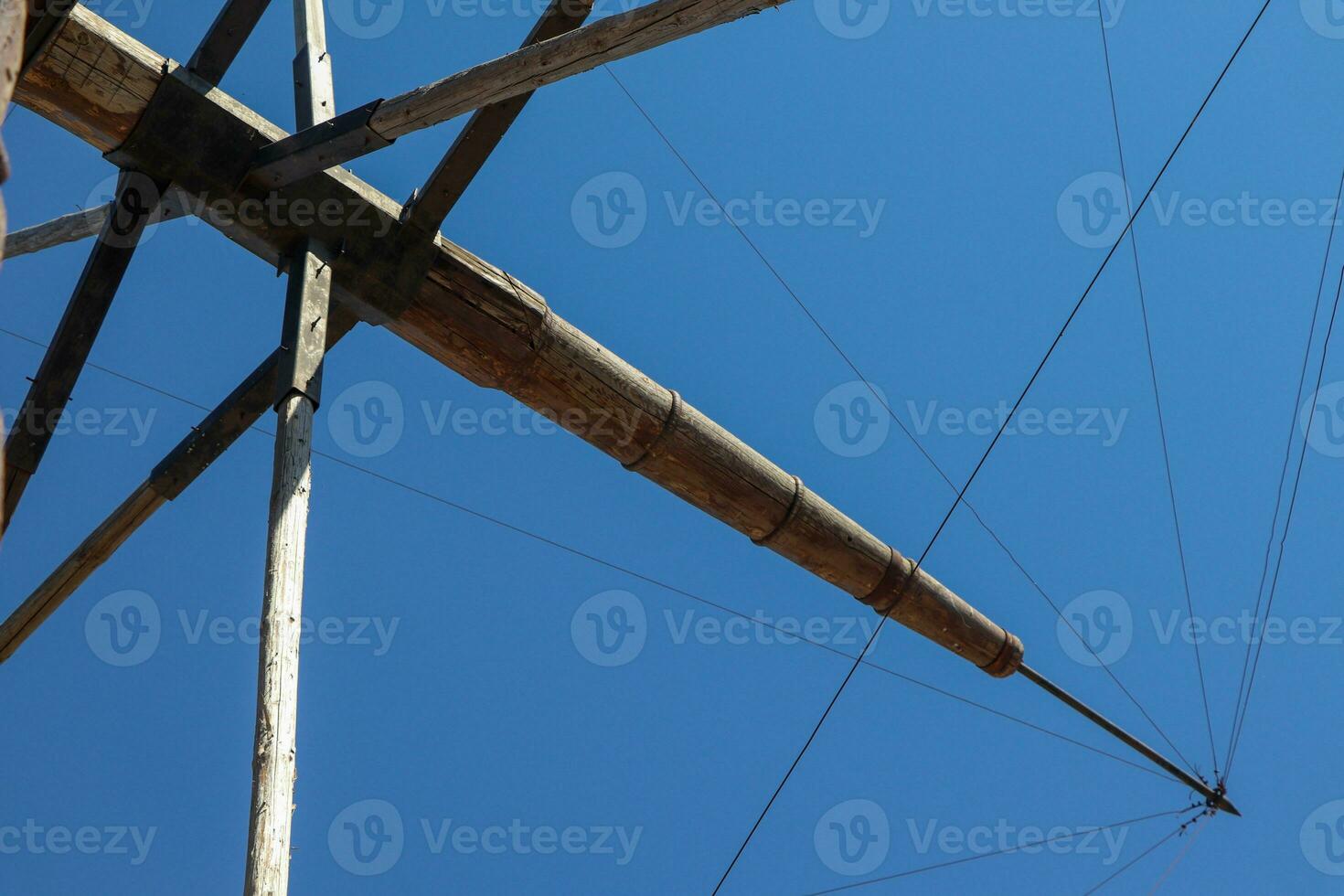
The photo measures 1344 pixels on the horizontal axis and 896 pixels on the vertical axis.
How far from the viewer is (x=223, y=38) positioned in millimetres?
5281

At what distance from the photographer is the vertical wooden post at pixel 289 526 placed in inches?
163

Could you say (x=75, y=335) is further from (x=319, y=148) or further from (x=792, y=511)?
(x=792, y=511)

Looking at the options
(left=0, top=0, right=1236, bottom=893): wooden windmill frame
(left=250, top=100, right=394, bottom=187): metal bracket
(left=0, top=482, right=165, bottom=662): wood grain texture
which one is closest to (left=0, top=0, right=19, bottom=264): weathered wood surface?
(left=0, top=0, right=1236, bottom=893): wooden windmill frame

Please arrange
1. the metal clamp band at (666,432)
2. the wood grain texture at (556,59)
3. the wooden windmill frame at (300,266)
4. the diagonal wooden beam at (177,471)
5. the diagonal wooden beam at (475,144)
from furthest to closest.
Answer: the metal clamp band at (666,432) → the diagonal wooden beam at (177,471) → the diagonal wooden beam at (475,144) → the wooden windmill frame at (300,266) → the wood grain texture at (556,59)

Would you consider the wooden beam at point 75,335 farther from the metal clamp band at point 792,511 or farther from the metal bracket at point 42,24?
the metal clamp band at point 792,511

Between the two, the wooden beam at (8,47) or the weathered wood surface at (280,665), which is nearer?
the wooden beam at (8,47)

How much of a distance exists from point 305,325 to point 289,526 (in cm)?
96

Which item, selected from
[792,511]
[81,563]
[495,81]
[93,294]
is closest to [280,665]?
[93,294]

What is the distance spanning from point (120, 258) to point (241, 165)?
2.09 feet

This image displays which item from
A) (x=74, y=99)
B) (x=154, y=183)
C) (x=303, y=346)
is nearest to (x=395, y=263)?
(x=303, y=346)

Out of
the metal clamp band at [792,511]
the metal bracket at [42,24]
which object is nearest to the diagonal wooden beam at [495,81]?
the metal bracket at [42,24]

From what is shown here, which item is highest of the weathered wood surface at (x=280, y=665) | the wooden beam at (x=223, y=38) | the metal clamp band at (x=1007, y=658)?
the metal clamp band at (x=1007, y=658)

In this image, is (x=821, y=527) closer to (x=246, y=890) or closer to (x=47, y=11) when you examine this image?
(x=246, y=890)

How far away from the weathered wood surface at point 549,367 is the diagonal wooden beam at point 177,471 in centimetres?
50
